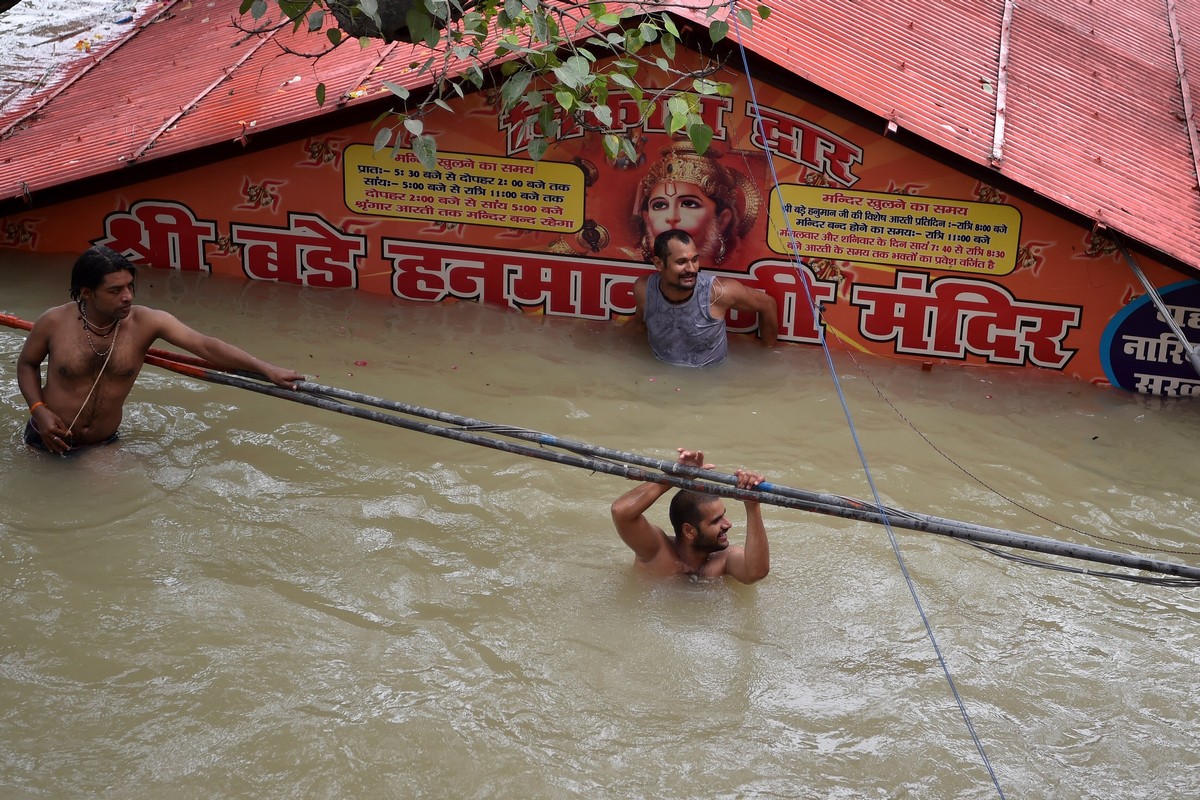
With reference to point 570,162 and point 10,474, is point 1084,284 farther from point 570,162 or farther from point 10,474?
point 10,474

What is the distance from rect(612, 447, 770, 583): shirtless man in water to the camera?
4.48 m

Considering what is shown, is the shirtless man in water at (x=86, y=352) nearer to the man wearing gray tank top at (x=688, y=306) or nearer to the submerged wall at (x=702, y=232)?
the submerged wall at (x=702, y=232)

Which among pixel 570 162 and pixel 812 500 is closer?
pixel 812 500

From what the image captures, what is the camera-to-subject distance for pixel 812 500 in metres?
3.78

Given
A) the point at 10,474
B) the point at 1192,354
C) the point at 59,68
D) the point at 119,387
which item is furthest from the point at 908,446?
the point at 59,68

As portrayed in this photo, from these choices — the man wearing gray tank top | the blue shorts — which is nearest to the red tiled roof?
the man wearing gray tank top

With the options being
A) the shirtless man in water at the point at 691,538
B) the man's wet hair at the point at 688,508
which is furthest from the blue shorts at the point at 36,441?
the man's wet hair at the point at 688,508

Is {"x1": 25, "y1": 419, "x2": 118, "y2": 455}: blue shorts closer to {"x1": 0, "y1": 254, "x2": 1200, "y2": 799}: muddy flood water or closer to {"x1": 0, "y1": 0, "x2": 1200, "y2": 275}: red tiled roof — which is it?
{"x1": 0, "y1": 254, "x2": 1200, "y2": 799}: muddy flood water

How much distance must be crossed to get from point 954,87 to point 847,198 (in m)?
1.17

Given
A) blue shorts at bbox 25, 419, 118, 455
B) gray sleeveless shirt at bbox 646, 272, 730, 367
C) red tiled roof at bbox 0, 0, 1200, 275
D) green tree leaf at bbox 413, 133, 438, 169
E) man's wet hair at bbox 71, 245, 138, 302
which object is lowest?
blue shorts at bbox 25, 419, 118, 455

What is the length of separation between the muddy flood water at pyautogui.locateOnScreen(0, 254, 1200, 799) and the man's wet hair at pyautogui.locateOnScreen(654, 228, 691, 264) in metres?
0.65

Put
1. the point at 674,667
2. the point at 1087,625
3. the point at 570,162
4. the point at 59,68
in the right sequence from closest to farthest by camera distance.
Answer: the point at 674,667 → the point at 1087,625 → the point at 570,162 → the point at 59,68

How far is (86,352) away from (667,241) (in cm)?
308

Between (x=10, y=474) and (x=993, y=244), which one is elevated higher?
(x=993, y=244)
